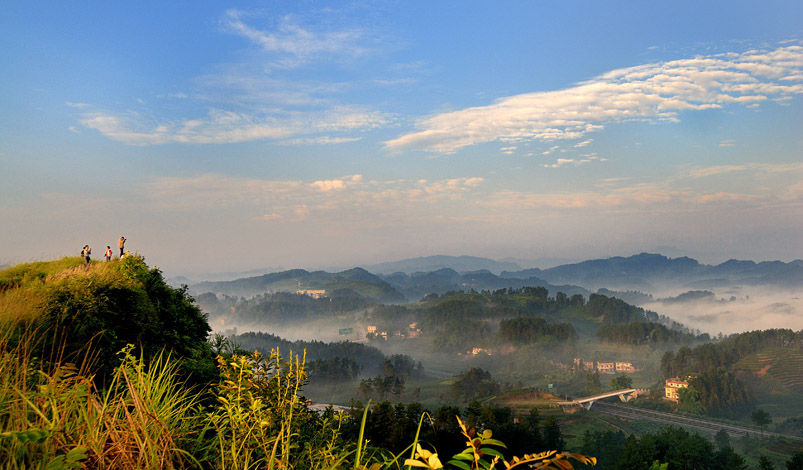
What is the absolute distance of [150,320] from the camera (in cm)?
1370

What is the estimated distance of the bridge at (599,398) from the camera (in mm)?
141050

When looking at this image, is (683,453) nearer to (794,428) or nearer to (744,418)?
(794,428)

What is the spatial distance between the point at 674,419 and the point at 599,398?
76.9 feet

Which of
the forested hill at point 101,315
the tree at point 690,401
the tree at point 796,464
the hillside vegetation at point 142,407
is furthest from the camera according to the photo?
the tree at point 690,401

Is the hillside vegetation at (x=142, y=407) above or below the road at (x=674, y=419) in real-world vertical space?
above

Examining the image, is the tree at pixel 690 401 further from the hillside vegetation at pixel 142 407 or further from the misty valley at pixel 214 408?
the hillside vegetation at pixel 142 407

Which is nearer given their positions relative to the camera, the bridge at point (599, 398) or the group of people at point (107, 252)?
the group of people at point (107, 252)

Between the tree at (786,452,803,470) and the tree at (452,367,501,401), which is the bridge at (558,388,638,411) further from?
the tree at (786,452,803,470)

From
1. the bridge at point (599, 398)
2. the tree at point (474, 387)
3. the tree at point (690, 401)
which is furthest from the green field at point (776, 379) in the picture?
the tree at point (474, 387)

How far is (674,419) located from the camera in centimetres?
13662

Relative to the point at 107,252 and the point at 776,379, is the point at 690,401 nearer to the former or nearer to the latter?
the point at 776,379

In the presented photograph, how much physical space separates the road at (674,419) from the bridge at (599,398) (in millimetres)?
2148

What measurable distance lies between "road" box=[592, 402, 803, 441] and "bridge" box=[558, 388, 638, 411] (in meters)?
2.15

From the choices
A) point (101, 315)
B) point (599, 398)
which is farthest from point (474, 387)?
point (101, 315)
